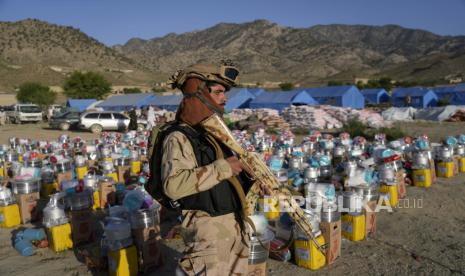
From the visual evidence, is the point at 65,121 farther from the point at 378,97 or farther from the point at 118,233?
the point at 378,97

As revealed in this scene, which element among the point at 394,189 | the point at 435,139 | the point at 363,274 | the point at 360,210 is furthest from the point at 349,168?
the point at 435,139

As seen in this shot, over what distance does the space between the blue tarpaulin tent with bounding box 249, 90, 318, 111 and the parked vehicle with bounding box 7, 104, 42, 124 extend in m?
16.3

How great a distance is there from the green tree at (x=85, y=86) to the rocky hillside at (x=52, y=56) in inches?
A: 795

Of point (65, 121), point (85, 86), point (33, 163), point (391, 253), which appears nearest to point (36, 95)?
point (85, 86)

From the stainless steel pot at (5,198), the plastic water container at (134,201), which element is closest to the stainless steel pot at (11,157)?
the stainless steel pot at (5,198)

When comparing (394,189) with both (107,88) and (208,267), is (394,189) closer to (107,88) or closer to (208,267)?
(208,267)

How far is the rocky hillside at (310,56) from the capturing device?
303 feet

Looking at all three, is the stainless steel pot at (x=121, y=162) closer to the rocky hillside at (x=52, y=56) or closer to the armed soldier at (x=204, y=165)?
the armed soldier at (x=204, y=165)

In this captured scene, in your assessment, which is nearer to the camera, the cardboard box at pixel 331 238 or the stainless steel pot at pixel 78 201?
the cardboard box at pixel 331 238

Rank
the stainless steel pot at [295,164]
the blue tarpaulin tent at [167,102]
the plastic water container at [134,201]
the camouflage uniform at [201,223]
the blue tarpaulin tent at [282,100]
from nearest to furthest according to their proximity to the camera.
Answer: the camouflage uniform at [201,223] < the plastic water container at [134,201] < the stainless steel pot at [295,164] < the blue tarpaulin tent at [282,100] < the blue tarpaulin tent at [167,102]

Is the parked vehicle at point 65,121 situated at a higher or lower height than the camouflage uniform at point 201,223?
higher

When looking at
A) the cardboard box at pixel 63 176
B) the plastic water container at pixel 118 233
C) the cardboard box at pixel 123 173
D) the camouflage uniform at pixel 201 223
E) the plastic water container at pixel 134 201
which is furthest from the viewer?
the cardboard box at pixel 123 173

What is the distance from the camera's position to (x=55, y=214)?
5145 mm

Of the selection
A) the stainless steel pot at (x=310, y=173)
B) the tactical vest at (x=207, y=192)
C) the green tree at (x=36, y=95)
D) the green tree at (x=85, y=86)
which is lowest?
the stainless steel pot at (x=310, y=173)
